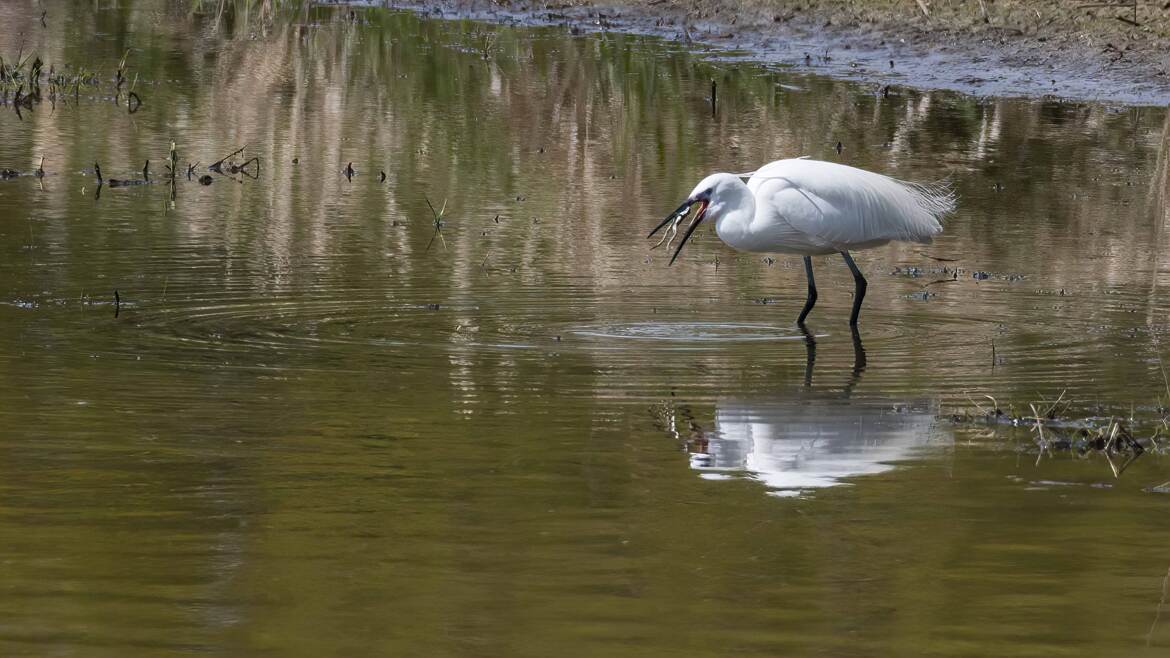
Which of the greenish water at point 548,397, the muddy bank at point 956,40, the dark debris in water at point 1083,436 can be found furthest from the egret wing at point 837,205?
the muddy bank at point 956,40

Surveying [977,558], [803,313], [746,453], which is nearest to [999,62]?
[803,313]

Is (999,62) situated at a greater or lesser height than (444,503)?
greater

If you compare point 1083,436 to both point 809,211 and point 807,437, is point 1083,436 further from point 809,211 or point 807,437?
point 809,211

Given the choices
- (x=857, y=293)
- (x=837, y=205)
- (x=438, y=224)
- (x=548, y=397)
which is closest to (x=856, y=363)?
(x=837, y=205)

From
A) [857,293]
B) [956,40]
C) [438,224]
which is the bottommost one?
[857,293]

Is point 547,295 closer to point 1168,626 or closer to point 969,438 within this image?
point 969,438

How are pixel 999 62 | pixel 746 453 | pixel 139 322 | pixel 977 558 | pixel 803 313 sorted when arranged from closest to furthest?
pixel 977 558, pixel 746 453, pixel 139 322, pixel 803 313, pixel 999 62

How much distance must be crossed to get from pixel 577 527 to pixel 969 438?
1.86 meters

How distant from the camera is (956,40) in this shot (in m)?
19.8

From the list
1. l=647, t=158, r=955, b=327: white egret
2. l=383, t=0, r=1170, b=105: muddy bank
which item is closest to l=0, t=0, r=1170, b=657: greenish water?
l=647, t=158, r=955, b=327: white egret

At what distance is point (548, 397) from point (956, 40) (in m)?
13.2

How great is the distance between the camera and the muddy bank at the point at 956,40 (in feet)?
59.8

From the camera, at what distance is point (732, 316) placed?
9.53 m

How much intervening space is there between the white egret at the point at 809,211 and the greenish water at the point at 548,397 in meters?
0.39
